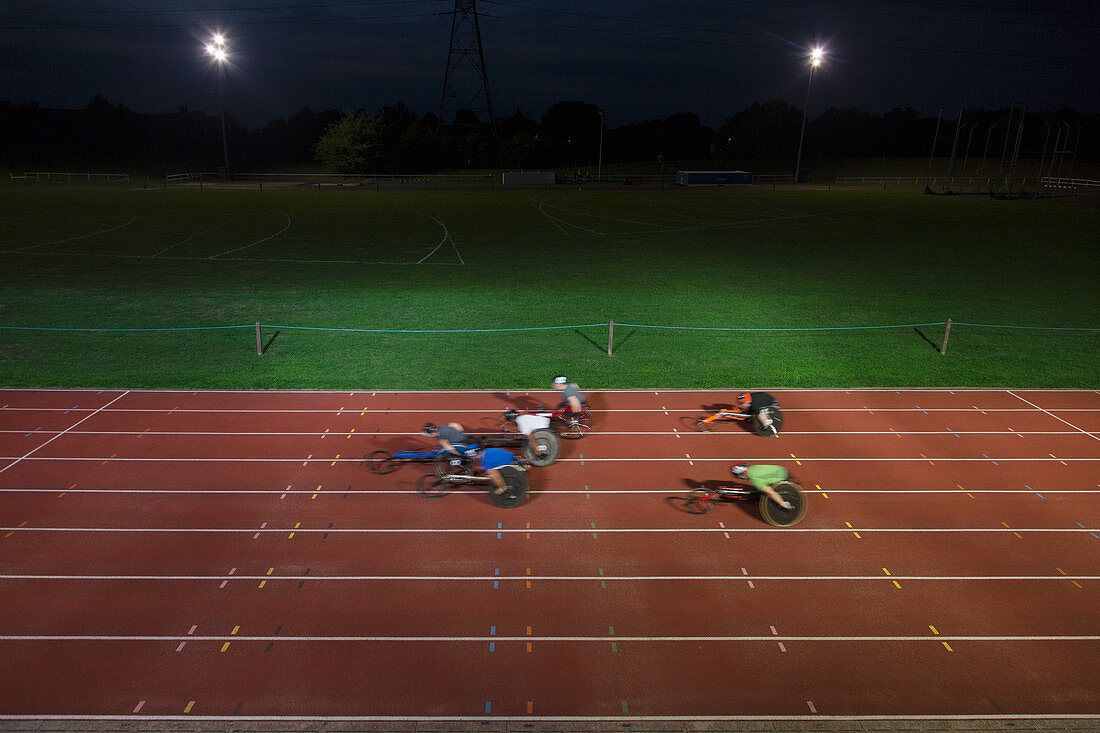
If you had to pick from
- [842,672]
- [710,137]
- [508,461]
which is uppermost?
[710,137]

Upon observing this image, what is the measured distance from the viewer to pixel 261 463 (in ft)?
33.3

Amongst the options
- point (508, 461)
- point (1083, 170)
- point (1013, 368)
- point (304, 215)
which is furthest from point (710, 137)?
point (508, 461)

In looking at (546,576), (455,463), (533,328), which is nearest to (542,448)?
(455,463)

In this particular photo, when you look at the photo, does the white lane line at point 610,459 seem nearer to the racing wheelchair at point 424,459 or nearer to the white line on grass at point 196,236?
the racing wheelchair at point 424,459

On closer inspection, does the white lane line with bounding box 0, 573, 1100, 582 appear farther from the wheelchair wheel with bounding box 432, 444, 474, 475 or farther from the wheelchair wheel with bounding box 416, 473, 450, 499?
the wheelchair wheel with bounding box 432, 444, 474, 475

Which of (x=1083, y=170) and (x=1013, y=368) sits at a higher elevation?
(x=1083, y=170)

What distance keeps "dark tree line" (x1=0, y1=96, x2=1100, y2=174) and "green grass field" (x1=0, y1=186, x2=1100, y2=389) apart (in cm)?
4389

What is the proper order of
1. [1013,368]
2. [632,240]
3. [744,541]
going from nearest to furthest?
[744,541] < [1013,368] < [632,240]

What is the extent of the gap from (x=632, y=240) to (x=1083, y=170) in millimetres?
69754

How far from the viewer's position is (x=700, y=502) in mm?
9211

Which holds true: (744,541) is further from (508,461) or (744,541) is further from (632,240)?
(632,240)

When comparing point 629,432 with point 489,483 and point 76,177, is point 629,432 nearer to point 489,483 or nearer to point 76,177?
point 489,483

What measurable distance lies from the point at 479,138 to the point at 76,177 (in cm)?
4593

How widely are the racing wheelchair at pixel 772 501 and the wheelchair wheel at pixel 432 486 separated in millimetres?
3488
